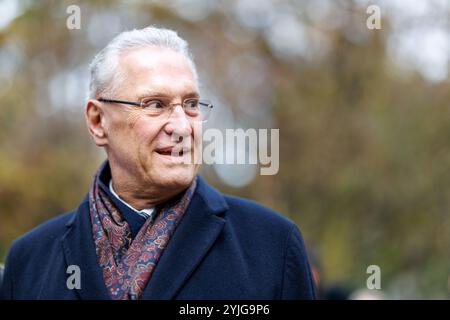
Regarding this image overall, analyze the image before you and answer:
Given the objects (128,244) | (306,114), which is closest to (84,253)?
(128,244)

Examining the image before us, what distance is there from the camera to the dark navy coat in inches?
105

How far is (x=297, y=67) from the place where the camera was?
39.1 feet

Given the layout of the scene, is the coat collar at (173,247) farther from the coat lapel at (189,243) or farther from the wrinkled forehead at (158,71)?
the wrinkled forehead at (158,71)

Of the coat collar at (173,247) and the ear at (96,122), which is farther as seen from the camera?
the ear at (96,122)

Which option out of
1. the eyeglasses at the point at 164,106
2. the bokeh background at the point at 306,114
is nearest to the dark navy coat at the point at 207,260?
the eyeglasses at the point at 164,106

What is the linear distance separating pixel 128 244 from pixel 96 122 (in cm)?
57

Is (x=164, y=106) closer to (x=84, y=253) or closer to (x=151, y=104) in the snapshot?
(x=151, y=104)

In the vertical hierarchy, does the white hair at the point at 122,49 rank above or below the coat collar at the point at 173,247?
above

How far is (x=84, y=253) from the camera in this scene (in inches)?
112

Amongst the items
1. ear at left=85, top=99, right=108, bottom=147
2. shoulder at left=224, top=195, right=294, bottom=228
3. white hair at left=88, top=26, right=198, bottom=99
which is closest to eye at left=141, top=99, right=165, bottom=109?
white hair at left=88, top=26, right=198, bottom=99

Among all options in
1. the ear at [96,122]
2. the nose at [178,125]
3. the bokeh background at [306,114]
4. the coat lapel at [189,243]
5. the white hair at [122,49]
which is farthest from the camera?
the bokeh background at [306,114]

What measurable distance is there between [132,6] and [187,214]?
10048 mm

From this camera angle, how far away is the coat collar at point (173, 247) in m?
2.66
